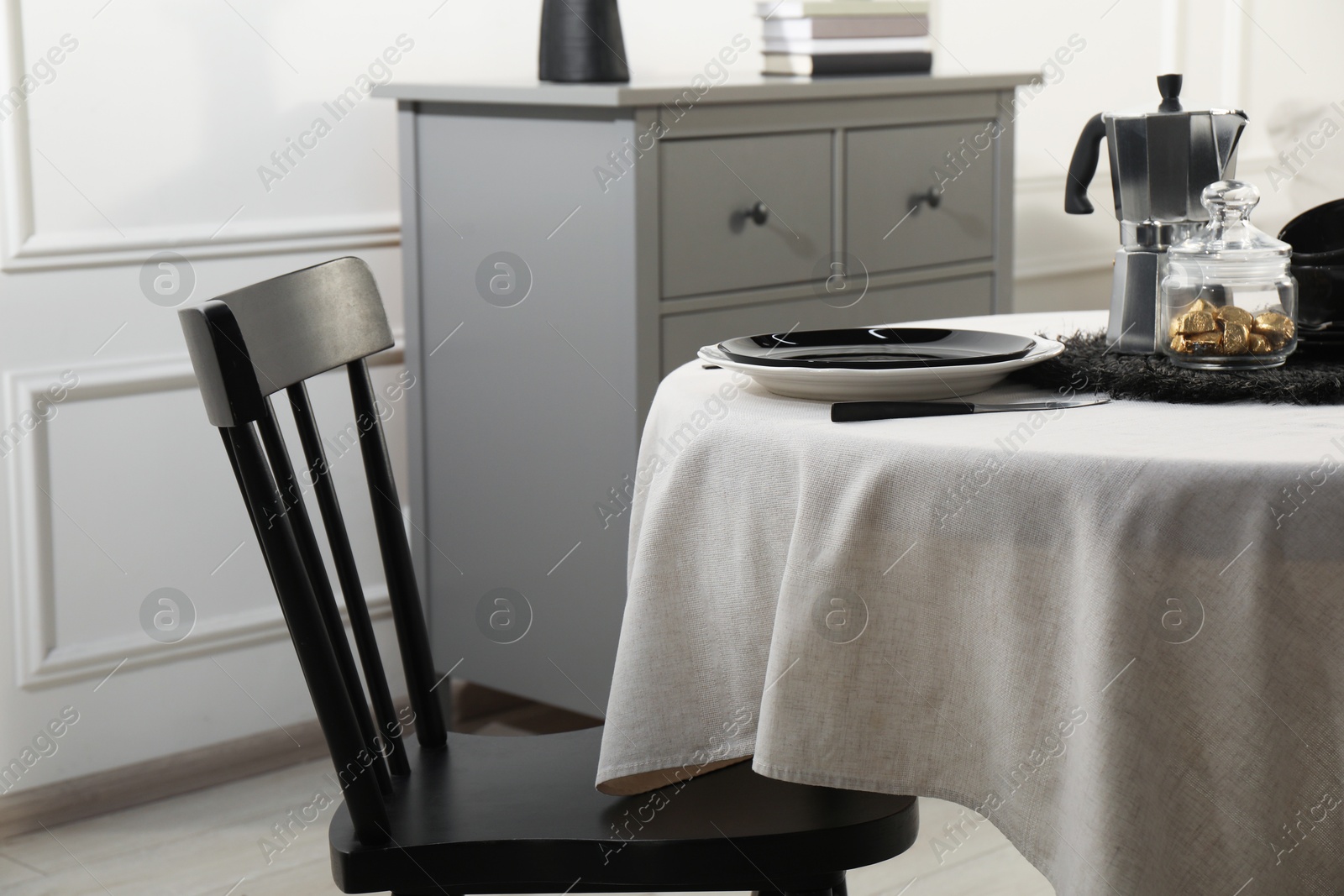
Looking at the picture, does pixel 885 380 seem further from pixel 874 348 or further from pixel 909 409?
pixel 874 348

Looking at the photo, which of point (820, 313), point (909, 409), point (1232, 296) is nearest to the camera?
point (909, 409)

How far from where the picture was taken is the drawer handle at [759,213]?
2488mm

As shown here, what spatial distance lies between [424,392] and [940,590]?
182 centimetres

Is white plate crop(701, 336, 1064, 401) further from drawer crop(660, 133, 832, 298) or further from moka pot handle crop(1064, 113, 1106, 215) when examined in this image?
drawer crop(660, 133, 832, 298)

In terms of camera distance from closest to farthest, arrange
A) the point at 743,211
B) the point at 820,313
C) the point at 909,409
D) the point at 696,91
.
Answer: the point at 909,409
the point at 696,91
the point at 743,211
the point at 820,313

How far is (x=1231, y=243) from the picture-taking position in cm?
130

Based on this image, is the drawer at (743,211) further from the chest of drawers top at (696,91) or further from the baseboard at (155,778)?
the baseboard at (155,778)

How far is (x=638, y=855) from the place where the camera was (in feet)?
4.02

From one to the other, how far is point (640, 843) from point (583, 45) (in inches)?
65.3

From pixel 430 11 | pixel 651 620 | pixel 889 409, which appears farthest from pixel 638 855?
pixel 430 11

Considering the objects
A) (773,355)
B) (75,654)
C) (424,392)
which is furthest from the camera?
(424,392)

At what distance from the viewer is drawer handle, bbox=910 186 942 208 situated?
9.08ft

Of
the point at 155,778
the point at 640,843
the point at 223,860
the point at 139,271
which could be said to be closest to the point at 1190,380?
the point at 640,843

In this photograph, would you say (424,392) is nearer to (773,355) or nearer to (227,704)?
(227,704)
